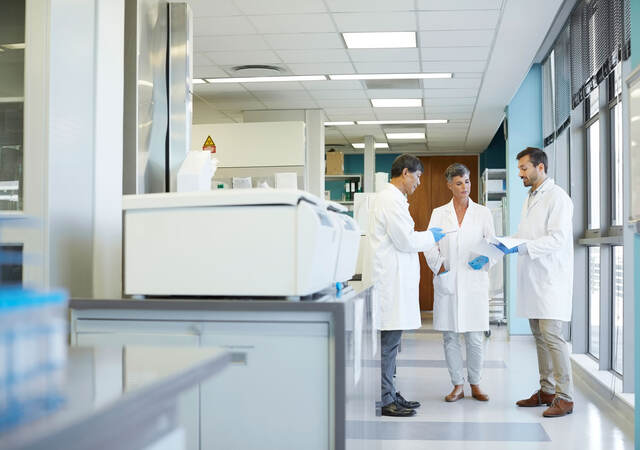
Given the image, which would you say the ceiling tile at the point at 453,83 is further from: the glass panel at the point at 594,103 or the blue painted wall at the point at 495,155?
→ the blue painted wall at the point at 495,155

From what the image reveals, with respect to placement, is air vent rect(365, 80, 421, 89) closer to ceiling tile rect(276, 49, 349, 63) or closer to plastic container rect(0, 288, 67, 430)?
ceiling tile rect(276, 49, 349, 63)

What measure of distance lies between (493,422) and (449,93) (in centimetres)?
442

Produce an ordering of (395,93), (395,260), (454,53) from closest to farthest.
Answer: (395,260)
(454,53)
(395,93)

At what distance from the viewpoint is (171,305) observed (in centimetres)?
192

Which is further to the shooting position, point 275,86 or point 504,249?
point 275,86

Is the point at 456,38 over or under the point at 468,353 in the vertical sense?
over

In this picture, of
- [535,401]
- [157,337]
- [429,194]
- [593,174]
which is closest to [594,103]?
[593,174]

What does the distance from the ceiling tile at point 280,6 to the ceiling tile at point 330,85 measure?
2117 mm

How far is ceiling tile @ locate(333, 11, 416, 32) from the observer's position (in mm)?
5105

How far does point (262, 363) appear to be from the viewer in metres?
1.90

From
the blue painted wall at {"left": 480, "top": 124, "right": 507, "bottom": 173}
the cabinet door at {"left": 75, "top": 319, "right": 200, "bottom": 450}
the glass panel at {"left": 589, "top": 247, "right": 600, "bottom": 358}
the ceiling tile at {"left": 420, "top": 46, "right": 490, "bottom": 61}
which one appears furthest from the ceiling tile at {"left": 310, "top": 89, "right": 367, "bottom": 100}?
the cabinet door at {"left": 75, "top": 319, "right": 200, "bottom": 450}

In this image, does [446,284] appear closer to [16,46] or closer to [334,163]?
[16,46]

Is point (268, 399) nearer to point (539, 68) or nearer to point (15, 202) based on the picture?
point (15, 202)

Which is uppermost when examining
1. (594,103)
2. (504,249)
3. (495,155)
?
(495,155)
